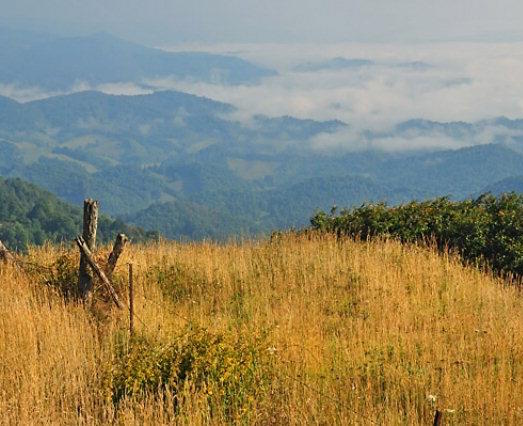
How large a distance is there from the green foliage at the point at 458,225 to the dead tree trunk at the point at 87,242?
358 inches

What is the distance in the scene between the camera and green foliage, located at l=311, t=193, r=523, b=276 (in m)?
18.1

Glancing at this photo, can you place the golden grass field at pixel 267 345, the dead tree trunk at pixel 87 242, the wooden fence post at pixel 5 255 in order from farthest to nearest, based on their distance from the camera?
1. the wooden fence post at pixel 5 255
2. the dead tree trunk at pixel 87 242
3. the golden grass field at pixel 267 345

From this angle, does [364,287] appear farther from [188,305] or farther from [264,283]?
[188,305]

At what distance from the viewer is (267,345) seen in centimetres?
923

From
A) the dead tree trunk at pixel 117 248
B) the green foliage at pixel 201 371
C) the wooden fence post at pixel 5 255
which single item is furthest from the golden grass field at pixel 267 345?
the dead tree trunk at pixel 117 248

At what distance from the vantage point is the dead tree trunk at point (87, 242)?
11172 mm

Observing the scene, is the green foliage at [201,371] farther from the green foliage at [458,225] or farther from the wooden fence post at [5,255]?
the green foliage at [458,225]

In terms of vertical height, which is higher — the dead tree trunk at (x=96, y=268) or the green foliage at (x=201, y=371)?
the dead tree trunk at (x=96, y=268)

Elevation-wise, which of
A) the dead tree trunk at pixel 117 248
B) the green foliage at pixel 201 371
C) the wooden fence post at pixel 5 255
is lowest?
the green foliage at pixel 201 371

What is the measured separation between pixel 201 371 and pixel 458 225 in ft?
42.2

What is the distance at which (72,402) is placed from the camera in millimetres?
8047

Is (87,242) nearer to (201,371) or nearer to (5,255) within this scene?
(5,255)

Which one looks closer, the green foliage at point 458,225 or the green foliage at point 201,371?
the green foliage at point 201,371

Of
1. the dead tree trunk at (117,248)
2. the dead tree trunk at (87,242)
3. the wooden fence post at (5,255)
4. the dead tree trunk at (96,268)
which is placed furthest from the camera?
the wooden fence post at (5,255)
